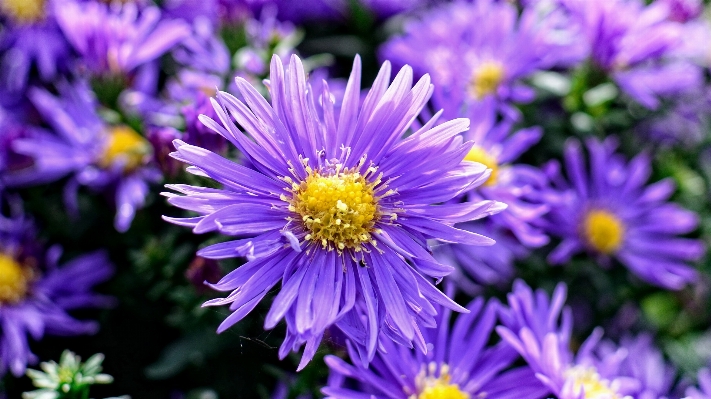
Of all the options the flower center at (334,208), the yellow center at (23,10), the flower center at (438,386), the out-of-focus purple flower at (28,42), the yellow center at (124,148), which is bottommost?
the flower center at (438,386)

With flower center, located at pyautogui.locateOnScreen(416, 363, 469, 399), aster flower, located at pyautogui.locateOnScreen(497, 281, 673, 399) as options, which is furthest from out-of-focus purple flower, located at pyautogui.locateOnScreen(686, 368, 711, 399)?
flower center, located at pyautogui.locateOnScreen(416, 363, 469, 399)

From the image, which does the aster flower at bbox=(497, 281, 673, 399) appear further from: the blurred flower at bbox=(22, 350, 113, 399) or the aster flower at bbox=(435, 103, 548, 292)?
the blurred flower at bbox=(22, 350, 113, 399)

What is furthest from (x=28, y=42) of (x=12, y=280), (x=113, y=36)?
(x=12, y=280)

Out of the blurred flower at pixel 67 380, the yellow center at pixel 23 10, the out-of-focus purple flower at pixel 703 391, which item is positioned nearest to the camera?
the blurred flower at pixel 67 380

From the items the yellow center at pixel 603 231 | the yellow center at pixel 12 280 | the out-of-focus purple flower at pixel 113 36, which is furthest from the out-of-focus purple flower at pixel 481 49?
the yellow center at pixel 12 280

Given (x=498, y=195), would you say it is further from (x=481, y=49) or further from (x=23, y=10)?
(x=23, y=10)

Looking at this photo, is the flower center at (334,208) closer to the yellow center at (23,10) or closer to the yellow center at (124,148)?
the yellow center at (124,148)

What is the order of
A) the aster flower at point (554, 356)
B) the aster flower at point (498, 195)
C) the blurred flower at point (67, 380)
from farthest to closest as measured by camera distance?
the aster flower at point (498, 195), the aster flower at point (554, 356), the blurred flower at point (67, 380)
